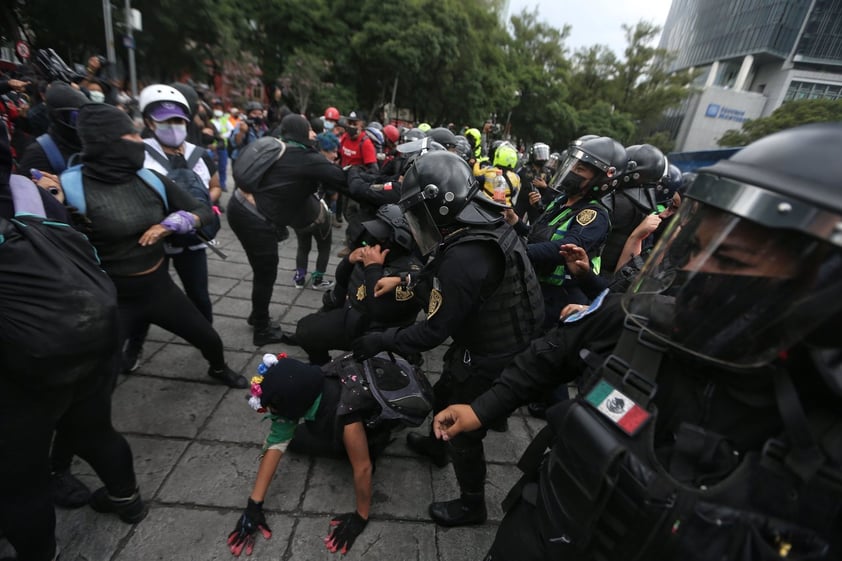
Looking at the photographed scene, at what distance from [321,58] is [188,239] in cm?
2213

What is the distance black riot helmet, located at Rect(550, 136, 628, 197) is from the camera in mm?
3039

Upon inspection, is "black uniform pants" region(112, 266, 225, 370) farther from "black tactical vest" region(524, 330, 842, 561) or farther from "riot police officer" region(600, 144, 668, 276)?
"riot police officer" region(600, 144, 668, 276)

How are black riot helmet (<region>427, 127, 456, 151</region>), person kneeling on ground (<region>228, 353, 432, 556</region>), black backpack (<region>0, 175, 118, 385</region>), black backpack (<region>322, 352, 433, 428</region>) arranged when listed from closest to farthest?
black backpack (<region>0, 175, 118, 385</region>)
person kneeling on ground (<region>228, 353, 432, 556</region>)
black backpack (<region>322, 352, 433, 428</region>)
black riot helmet (<region>427, 127, 456, 151</region>)

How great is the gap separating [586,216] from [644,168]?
1.28m

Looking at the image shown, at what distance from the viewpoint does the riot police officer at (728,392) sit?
2.78 ft

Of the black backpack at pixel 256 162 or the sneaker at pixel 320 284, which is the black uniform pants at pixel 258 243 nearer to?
the black backpack at pixel 256 162

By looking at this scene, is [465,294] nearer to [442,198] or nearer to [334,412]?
[442,198]

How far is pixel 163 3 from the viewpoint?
15969 mm

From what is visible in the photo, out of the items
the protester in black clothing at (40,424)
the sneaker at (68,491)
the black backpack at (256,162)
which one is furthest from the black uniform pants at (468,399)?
the black backpack at (256,162)

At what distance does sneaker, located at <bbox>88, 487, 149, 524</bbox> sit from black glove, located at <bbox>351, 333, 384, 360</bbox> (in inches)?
51.8

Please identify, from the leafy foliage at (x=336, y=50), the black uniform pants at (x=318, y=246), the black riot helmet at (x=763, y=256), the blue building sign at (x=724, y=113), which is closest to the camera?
the black riot helmet at (x=763, y=256)

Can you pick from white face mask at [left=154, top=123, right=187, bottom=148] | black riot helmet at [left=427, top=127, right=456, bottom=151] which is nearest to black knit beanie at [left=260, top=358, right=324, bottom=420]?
white face mask at [left=154, top=123, right=187, bottom=148]

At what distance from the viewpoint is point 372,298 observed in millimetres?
2617

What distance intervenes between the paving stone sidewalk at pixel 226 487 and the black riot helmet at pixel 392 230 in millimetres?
1411
